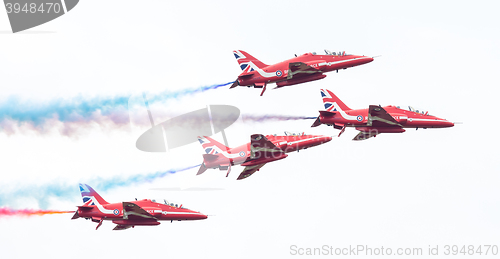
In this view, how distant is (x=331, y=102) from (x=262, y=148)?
9.37 m

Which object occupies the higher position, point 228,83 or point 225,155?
point 228,83

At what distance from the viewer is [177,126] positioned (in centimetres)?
8756

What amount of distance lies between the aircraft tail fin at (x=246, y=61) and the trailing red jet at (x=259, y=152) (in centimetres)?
817

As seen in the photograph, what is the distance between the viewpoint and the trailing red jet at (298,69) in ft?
257

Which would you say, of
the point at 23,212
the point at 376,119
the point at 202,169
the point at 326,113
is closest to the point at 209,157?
the point at 202,169

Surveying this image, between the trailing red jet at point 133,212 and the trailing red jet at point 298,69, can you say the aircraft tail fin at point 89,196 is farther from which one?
the trailing red jet at point 298,69

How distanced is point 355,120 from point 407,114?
5.46 metres

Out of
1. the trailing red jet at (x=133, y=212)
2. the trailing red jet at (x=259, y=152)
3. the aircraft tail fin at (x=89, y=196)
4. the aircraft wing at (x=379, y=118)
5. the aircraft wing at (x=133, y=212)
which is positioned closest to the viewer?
the aircraft wing at (x=133, y=212)

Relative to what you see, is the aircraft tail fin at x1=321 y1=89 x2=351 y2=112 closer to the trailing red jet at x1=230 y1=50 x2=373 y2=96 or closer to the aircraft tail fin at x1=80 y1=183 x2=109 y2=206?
the trailing red jet at x1=230 y1=50 x2=373 y2=96

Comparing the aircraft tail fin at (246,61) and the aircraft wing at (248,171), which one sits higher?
the aircraft tail fin at (246,61)

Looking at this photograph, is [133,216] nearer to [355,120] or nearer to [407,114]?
[355,120]

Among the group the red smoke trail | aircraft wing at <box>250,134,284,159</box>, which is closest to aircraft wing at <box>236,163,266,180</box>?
aircraft wing at <box>250,134,284,159</box>

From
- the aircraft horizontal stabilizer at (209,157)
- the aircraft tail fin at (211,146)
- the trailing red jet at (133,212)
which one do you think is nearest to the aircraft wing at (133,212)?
the trailing red jet at (133,212)

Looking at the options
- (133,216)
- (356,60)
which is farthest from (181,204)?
(356,60)
